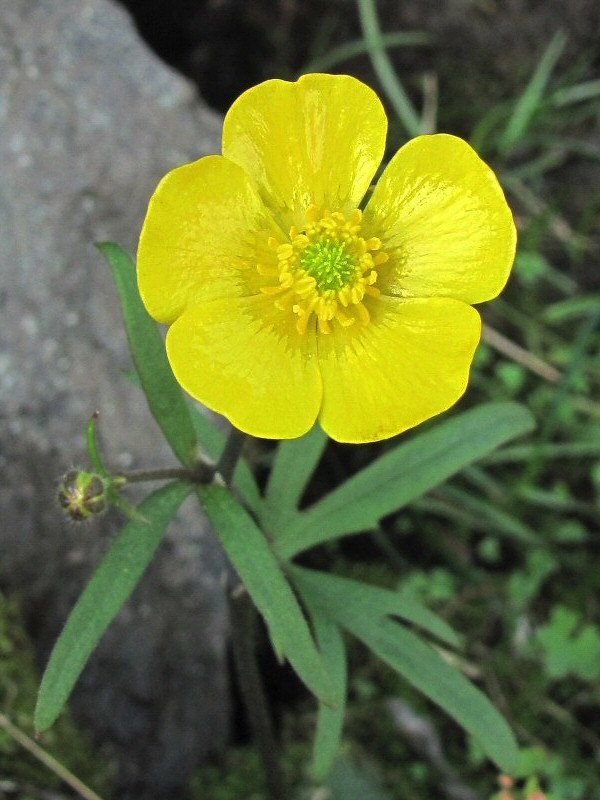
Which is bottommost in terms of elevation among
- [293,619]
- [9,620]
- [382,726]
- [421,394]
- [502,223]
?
[382,726]

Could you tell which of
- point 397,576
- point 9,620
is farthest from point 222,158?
point 397,576

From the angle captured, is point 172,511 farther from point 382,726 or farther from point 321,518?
point 382,726

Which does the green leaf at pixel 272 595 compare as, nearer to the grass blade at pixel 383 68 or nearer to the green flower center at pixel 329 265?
the green flower center at pixel 329 265

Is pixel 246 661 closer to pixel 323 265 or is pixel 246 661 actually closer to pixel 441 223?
pixel 323 265

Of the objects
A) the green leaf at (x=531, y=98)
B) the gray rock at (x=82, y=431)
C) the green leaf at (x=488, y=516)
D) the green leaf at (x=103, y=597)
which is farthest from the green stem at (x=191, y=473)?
the green leaf at (x=531, y=98)

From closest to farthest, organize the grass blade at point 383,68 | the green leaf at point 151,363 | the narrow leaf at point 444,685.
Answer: the green leaf at point 151,363 → the narrow leaf at point 444,685 → the grass blade at point 383,68

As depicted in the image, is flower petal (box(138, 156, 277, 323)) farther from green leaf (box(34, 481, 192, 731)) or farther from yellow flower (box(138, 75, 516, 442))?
green leaf (box(34, 481, 192, 731))
